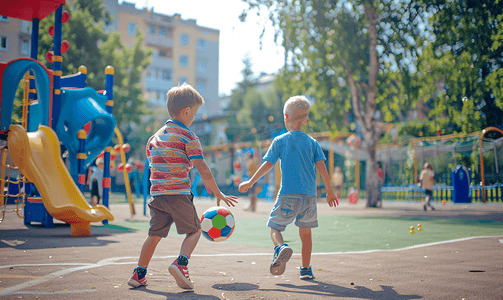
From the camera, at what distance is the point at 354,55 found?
643 inches

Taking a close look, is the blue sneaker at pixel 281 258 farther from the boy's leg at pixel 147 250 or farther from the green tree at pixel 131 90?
the green tree at pixel 131 90

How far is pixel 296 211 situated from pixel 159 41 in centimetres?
5437

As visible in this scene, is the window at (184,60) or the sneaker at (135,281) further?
the window at (184,60)

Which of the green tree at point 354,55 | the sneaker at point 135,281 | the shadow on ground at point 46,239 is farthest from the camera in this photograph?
the green tree at point 354,55

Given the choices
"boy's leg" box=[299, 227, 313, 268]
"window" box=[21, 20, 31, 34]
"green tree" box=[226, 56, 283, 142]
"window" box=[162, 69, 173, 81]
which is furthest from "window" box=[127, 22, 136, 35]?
"boy's leg" box=[299, 227, 313, 268]

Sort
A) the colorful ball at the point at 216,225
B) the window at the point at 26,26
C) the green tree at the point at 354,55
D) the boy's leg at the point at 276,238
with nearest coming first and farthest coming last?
the boy's leg at the point at 276,238 < the colorful ball at the point at 216,225 < the window at the point at 26,26 < the green tree at the point at 354,55

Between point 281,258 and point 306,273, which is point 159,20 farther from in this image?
point 281,258

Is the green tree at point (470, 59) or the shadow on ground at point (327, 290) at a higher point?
the green tree at point (470, 59)

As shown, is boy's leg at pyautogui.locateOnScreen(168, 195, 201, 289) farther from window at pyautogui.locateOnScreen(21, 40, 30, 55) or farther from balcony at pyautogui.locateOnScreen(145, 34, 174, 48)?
balcony at pyautogui.locateOnScreen(145, 34, 174, 48)

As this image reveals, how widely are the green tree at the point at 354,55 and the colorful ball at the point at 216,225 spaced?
40.5ft

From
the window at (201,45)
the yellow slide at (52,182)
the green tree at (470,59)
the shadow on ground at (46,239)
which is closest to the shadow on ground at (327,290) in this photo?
the shadow on ground at (46,239)

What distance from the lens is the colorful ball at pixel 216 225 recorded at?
4.45 m

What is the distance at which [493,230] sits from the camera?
8.64m

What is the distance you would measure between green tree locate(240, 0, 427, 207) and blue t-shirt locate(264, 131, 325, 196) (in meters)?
11.8
